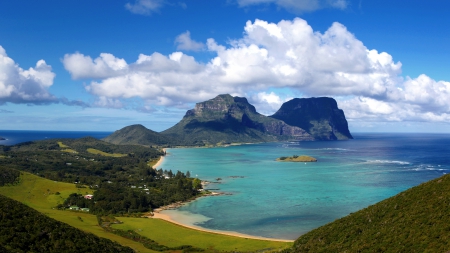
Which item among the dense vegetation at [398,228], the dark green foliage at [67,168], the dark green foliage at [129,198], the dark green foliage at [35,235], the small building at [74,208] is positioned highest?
the dense vegetation at [398,228]

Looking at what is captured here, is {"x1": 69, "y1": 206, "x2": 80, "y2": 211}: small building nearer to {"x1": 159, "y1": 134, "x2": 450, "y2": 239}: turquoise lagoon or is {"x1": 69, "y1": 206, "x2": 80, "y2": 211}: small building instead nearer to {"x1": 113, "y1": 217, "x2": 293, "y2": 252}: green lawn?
{"x1": 113, "y1": 217, "x2": 293, "y2": 252}: green lawn

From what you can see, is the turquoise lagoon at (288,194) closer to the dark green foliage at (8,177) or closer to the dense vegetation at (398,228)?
the dense vegetation at (398,228)

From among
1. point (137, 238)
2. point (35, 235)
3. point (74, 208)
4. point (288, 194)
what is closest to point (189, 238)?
point (137, 238)

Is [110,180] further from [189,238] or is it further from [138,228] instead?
[189,238]

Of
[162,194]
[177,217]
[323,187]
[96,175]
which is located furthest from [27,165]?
[323,187]

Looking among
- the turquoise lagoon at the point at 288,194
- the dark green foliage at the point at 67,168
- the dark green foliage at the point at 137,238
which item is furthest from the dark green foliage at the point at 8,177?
the turquoise lagoon at the point at 288,194

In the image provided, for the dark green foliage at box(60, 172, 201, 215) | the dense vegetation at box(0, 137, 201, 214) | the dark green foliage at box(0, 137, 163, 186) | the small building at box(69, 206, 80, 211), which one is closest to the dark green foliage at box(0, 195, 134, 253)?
the dark green foliage at box(60, 172, 201, 215)
